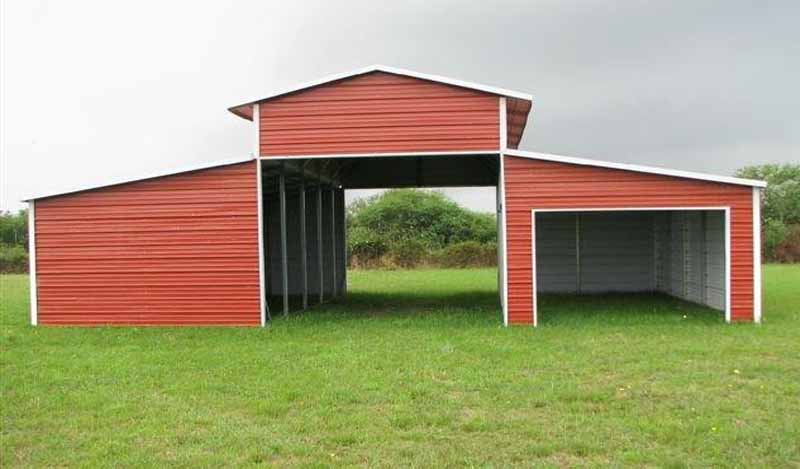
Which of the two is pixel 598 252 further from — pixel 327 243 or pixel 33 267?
pixel 33 267

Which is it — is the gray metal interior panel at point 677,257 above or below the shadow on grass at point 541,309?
above

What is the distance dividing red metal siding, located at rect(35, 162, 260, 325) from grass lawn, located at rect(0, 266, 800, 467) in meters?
0.68

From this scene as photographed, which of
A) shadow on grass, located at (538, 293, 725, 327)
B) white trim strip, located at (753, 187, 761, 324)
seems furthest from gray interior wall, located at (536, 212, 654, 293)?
white trim strip, located at (753, 187, 761, 324)

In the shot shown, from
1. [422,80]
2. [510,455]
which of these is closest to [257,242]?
[422,80]

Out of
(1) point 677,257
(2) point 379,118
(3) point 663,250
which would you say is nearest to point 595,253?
(3) point 663,250

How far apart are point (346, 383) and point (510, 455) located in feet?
10.1

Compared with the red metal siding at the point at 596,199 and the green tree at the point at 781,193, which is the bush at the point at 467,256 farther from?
the red metal siding at the point at 596,199

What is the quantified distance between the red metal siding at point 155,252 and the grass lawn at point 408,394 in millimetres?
678

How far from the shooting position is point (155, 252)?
48.2 ft

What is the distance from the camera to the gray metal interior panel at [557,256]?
2219cm

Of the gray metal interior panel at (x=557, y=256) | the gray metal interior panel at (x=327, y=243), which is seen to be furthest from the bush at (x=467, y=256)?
the gray metal interior panel at (x=327, y=243)

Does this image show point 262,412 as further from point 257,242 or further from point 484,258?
point 484,258

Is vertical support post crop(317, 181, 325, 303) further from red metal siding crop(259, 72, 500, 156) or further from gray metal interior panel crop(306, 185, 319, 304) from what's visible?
red metal siding crop(259, 72, 500, 156)

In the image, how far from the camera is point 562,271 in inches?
874
